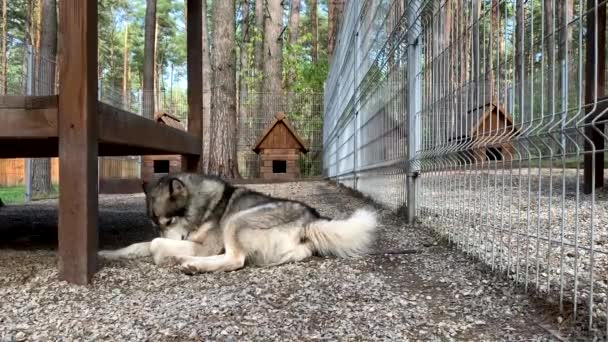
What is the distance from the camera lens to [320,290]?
2322 mm

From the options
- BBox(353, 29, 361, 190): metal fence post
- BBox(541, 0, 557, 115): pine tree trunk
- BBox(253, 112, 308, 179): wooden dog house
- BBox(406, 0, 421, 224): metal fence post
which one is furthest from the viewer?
BBox(253, 112, 308, 179): wooden dog house

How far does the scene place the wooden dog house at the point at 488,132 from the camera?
2.23 meters

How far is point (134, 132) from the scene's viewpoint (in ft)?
10.2

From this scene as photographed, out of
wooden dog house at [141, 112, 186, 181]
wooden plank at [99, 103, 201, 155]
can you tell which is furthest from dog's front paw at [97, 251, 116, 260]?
wooden dog house at [141, 112, 186, 181]

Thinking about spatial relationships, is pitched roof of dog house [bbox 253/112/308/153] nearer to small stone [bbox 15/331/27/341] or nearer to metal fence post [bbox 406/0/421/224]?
metal fence post [bbox 406/0/421/224]

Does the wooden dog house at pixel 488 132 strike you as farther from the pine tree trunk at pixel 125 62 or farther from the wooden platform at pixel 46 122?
the pine tree trunk at pixel 125 62

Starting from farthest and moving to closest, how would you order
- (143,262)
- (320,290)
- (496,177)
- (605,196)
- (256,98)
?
1. (256,98)
2. (605,196)
3. (143,262)
4. (496,177)
5. (320,290)

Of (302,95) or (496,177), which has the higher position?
(302,95)

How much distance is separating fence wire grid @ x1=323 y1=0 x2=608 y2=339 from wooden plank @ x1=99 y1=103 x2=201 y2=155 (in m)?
1.99

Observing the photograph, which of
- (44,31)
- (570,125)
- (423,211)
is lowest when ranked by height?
(423,211)

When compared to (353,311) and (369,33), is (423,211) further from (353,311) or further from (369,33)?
(369,33)

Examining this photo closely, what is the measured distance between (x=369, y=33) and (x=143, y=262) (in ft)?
13.6

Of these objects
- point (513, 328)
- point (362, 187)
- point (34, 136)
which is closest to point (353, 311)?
point (513, 328)

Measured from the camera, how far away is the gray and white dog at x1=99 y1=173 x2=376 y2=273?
9.77ft
